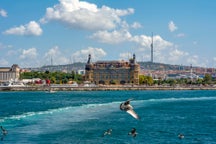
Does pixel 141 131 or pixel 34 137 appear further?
pixel 141 131

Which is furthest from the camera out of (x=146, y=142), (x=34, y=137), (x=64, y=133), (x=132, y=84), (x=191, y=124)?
(x=132, y=84)

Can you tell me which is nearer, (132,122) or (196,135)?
(196,135)

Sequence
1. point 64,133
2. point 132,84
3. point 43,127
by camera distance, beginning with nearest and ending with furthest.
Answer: point 64,133 < point 43,127 < point 132,84

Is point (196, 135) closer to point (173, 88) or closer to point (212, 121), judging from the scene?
point (212, 121)

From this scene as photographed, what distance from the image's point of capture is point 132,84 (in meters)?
197

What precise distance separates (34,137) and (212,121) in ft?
68.1

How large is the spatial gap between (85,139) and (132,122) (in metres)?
12.3

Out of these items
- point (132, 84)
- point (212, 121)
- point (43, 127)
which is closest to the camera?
point (43, 127)

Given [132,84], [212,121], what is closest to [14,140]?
[212,121]

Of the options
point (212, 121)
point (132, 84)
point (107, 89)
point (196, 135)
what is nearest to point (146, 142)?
point (196, 135)

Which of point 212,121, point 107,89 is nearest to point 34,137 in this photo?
point 212,121

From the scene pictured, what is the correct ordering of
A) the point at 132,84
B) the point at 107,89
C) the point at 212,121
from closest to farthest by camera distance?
1. the point at 212,121
2. the point at 107,89
3. the point at 132,84

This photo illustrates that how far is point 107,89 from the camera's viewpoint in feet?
594

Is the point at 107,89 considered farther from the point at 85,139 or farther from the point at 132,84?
the point at 85,139
